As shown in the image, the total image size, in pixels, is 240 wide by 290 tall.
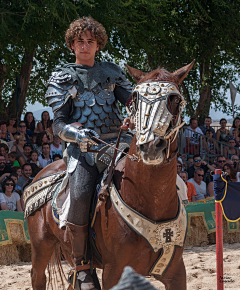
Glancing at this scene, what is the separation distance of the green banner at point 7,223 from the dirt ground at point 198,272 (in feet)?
1.36

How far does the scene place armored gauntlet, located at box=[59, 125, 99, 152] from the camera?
116 inches

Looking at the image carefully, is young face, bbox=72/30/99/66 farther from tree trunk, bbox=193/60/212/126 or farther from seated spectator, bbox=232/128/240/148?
tree trunk, bbox=193/60/212/126

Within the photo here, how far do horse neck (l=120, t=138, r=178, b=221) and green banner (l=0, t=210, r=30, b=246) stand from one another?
4200 millimetres

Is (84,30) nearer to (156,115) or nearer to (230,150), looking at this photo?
(156,115)

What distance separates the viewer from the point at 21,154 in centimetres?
846

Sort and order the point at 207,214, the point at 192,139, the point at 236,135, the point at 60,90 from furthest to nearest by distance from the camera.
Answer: the point at 236,135
the point at 192,139
the point at 207,214
the point at 60,90

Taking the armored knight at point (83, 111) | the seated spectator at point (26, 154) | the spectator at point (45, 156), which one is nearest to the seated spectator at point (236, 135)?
the spectator at point (45, 156)

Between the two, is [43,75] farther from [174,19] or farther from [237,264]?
[237,264]

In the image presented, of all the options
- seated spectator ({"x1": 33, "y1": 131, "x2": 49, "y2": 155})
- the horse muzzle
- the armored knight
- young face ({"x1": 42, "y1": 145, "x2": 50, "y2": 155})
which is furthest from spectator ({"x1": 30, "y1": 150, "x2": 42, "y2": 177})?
the horse muzzle

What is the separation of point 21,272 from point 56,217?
2942 mm

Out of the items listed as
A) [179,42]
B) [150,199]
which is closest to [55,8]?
[150,199]

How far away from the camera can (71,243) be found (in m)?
3.18

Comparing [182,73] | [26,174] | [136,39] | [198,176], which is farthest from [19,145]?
[182,73]

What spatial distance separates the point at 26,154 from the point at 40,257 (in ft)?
15.8
